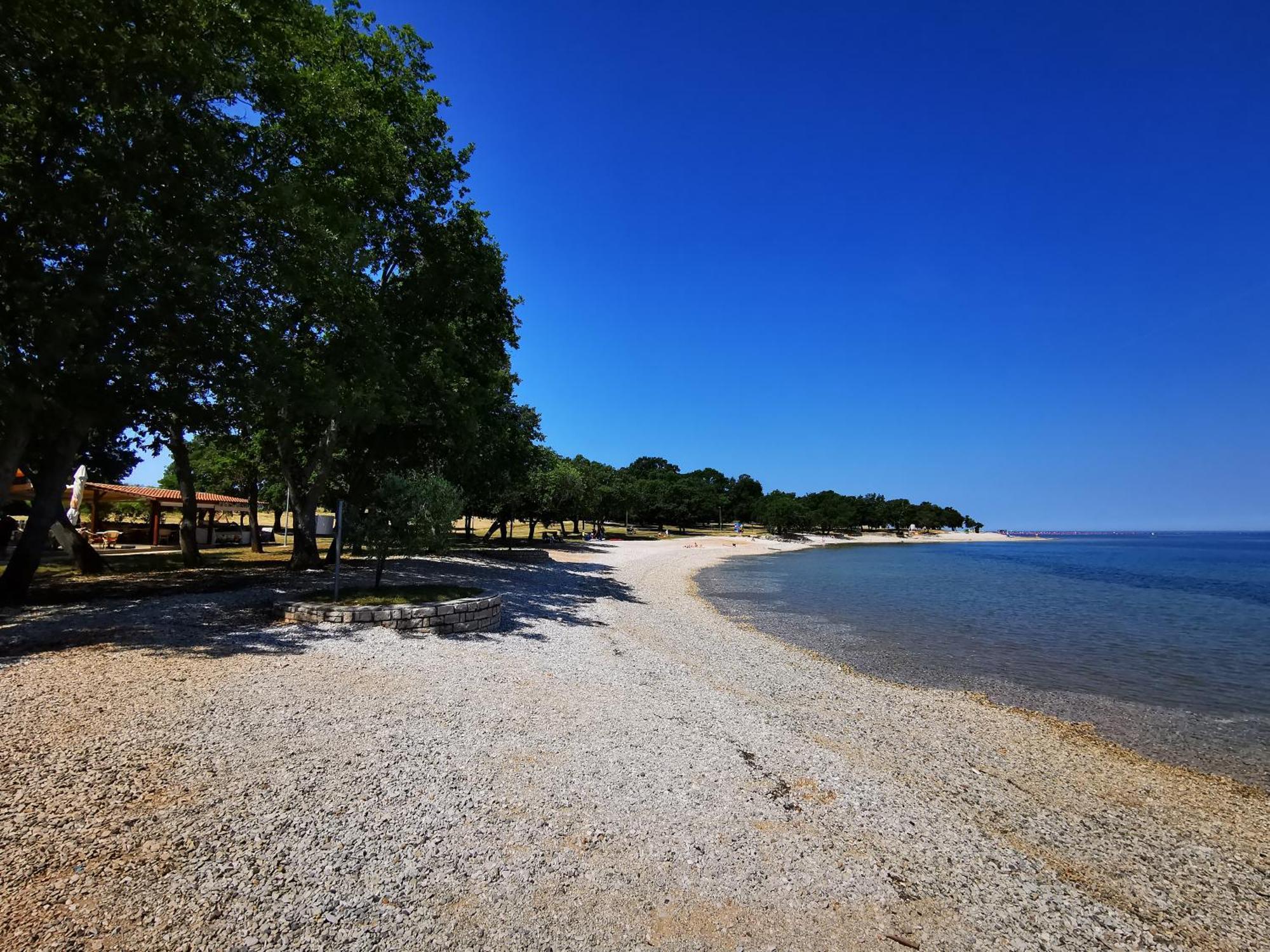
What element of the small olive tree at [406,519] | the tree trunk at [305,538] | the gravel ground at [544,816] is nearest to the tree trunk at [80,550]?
the tree trunk at [305,538]

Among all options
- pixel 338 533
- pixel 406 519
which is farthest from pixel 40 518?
pixel 406 519

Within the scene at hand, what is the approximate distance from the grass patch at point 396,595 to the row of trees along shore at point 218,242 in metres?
1.11

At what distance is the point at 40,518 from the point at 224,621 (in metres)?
4.71

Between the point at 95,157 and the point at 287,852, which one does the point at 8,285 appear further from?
the point at 287,852

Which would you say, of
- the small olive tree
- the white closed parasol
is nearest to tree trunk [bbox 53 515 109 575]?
the white closed parasol

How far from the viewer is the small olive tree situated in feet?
38.6

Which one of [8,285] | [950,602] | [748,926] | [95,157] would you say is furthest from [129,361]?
[950,602]

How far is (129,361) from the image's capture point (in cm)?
1039

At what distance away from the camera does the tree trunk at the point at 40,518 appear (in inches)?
435

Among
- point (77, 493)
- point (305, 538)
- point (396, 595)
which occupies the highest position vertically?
point (77, 493)

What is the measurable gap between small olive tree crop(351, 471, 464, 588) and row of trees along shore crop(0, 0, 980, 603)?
5cm

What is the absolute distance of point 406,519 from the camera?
11797 mm

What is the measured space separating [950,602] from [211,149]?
2812cm

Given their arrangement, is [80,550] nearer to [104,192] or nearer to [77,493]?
[77,493]
